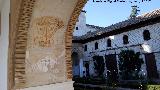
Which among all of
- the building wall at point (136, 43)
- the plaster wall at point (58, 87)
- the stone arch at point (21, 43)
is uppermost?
the building wall at point (136, 43)

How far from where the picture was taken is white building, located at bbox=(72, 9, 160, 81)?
58.2ft

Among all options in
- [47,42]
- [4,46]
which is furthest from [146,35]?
[47,42]

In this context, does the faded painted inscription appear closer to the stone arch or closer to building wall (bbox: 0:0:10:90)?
the stone arch

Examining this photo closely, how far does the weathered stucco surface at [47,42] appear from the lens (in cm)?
508

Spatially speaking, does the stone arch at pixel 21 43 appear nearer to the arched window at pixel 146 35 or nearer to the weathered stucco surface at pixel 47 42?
the weathered stucco surface at pixel 47 42

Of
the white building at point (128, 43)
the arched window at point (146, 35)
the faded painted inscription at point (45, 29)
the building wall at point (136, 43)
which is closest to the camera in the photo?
the faded painted inscription at point (45, 29)

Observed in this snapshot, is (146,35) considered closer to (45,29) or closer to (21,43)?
(45,29)

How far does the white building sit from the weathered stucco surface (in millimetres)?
13153

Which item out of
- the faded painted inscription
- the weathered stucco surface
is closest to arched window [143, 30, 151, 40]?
the weathered stucco surface

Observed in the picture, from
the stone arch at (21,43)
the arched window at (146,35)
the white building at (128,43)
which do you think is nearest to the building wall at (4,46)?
the stone arch at (21,43)

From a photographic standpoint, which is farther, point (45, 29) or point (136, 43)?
point (136, 43)

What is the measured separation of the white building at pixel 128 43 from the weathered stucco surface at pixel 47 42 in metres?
13.2

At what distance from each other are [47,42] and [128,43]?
15.4m

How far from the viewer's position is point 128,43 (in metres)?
20.1
